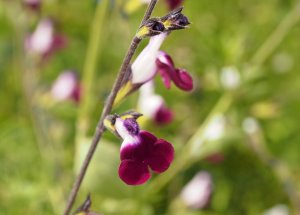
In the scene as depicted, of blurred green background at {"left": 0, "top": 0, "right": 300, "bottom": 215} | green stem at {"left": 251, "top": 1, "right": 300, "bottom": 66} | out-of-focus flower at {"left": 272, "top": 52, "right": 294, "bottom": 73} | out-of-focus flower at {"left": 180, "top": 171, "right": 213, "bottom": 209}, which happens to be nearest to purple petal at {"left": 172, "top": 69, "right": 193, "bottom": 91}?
blurred green background at {"left": 0, "top": 0, "right": 300, "bottom": 215}

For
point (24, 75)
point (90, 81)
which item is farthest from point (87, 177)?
point (24, 75)

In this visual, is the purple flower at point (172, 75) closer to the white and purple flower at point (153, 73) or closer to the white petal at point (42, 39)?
the white and purple flower at point (153, 73)

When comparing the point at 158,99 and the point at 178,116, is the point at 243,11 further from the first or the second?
the point at 158,99

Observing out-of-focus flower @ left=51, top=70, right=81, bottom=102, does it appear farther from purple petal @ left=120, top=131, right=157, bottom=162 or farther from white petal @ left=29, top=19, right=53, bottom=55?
purple petal @ left=120, top=131, right=157, bottom=162

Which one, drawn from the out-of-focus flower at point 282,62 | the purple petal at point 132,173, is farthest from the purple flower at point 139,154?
the out-of-focus flower at point 282,62

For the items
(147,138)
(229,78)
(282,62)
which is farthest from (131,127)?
(282,62)

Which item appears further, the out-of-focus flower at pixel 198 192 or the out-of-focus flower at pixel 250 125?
the out-of-focus flower at pixel 250 125

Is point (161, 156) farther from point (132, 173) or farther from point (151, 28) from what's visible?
point (151, 28)
